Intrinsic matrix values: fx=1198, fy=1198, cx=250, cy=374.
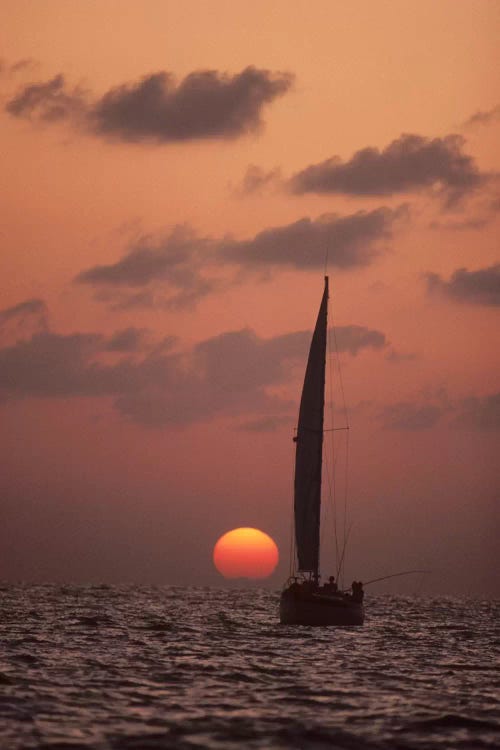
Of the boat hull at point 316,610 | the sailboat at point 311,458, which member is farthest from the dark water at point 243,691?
the sailboat at point 311,458

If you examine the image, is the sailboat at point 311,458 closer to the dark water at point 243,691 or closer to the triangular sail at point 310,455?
the triangular sail at point 310,455

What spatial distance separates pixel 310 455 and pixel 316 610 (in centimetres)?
944

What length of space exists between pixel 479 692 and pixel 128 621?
45462mm

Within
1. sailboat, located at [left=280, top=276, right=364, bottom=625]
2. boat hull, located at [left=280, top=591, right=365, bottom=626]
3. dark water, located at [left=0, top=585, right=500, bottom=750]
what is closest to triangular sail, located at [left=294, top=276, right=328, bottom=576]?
sailboat, located at [left=280, top=276, right=364, bottom=625]

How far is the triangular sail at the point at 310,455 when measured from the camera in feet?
224

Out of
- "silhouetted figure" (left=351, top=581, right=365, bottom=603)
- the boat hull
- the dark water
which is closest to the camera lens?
the dark water

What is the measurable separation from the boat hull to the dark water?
0.85 metres

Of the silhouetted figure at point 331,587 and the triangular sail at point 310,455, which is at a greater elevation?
the triangular sail at point 310,455

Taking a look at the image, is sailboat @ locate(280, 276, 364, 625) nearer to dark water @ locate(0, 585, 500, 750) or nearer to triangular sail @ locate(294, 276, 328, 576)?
triangular sail @ locate(294, 276, 328, 576)

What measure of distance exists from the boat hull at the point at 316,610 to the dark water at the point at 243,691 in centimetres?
85

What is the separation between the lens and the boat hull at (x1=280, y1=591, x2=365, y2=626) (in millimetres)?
62781

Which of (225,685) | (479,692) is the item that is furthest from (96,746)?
(479,692)

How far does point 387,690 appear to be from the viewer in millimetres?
37812

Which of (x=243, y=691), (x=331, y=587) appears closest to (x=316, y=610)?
(x=331, y=587)
